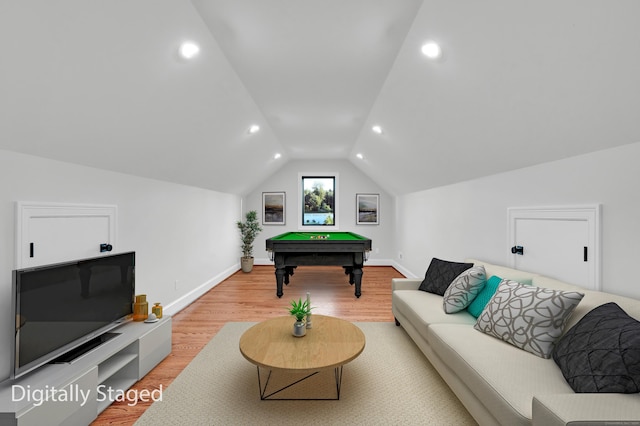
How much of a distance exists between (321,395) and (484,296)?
1.53 m

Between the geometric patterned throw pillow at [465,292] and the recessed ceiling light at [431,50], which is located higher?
the recessed ceiling light at [431,50]

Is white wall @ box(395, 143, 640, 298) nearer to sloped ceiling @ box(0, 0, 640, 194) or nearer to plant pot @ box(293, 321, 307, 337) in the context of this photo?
sloped ceiling @ box(0, 0, 640, 194)

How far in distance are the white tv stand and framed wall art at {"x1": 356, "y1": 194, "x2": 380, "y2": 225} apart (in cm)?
530

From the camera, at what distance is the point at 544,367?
Result: 1580mm

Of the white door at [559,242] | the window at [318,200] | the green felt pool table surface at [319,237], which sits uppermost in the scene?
the window at [318,200]

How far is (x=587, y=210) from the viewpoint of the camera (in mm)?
1964

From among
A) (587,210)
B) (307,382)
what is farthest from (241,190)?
(587,210)

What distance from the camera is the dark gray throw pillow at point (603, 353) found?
1.21m

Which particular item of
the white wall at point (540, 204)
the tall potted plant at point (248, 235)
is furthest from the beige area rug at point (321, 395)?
the tall potted plant at point (248, 235)

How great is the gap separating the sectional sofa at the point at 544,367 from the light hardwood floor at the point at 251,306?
5.41 ft

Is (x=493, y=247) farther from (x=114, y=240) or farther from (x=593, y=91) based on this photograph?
(x=114, y=240)

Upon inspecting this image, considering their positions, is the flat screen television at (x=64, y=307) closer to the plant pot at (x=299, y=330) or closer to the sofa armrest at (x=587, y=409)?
the plant pot at (x=299, y=330)

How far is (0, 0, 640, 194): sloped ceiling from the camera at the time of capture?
1.42m

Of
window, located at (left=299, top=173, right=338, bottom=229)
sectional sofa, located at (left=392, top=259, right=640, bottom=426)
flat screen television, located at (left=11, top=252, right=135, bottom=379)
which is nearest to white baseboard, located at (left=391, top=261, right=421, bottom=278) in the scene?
window, located at (left=299, top=173, right=338, bottom=229)
